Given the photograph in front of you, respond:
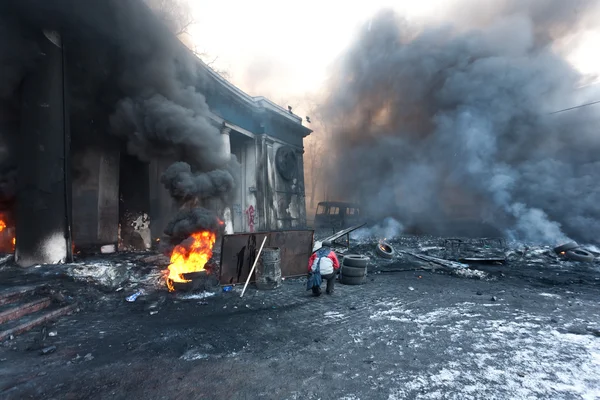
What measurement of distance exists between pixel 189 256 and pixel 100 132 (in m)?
7.78

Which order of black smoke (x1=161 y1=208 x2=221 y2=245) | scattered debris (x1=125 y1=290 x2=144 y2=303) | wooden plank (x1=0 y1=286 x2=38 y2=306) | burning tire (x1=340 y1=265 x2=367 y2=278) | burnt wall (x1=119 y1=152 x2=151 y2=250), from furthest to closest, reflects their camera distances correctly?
1. burnt wall (x1=119 y1=152 x2=151 y2=250)
2. burning tire (x1=340 y1=265 x2=367 y2=278)
3. black smoke (x1=161 y1=208 x2=221 y2=245)
4. scattered debris (x1=125 y1=290 x2=144 y2=303)
5. wooden plank (x1=0 y1=286 x2=38 y2=306)

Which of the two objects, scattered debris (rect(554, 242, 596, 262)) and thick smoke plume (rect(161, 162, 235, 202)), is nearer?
thick smoke plume (rect(161, 162, 235, 202))

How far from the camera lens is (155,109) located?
390 inches

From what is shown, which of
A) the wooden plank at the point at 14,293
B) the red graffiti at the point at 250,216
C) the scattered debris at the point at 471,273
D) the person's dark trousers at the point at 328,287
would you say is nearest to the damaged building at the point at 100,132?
the wooden plank at the point at 14,293

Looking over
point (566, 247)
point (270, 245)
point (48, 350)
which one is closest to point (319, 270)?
point (270, 245)

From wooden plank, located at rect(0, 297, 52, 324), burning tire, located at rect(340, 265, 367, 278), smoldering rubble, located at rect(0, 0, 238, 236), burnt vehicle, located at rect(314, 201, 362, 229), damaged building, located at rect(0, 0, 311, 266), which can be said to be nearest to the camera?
wooden plank, located at rect(0, 297, 52, 324)

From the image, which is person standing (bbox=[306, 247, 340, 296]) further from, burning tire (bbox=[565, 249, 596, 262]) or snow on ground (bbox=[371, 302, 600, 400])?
burning tire (bbox=[565, 249, 596, 262])

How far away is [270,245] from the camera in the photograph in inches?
320

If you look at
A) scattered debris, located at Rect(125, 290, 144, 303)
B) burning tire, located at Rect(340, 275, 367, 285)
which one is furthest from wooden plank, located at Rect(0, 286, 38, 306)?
burning tire, located at Rect(340, 275, 367, 285)

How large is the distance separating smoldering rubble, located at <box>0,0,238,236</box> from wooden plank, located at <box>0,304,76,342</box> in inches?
171

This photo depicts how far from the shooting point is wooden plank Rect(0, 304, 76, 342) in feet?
14.4

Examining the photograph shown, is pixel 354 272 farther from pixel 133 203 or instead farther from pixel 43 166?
pixel 133 203

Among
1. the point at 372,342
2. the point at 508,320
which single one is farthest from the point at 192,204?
the point at 508,320

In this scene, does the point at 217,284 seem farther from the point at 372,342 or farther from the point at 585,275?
the point at 585,275
